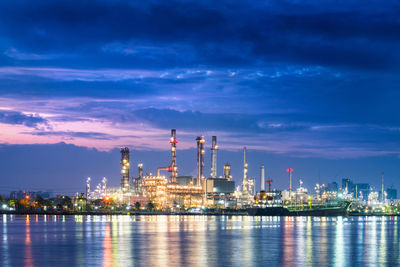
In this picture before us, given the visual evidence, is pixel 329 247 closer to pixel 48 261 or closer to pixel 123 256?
pixel 123 256

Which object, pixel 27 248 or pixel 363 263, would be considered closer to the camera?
pixel 363 263

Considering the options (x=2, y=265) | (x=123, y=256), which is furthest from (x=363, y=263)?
(x=2, y=265)

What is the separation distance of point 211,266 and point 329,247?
21710mm

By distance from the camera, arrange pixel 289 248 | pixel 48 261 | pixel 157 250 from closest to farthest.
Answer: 1. pixel 48 261
2. pixel 157 250
3. pixel 289 248

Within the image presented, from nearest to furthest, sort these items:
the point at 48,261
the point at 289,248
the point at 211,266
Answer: the point at 211,266 → the point at 48,261 → the point at 289,248

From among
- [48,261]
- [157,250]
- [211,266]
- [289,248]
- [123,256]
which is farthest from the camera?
[289,248]

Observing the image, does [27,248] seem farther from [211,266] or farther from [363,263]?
[363,263]

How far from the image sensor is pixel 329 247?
55.0 metres

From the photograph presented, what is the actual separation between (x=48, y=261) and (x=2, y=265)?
3400 millimetres

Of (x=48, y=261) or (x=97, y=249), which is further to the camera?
(x=97, y=249)

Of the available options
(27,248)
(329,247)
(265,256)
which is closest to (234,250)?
(265,256)

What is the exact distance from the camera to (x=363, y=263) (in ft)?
133

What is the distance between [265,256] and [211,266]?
9.19 metres

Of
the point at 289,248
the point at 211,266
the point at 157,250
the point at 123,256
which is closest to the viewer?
the point at 211,266
